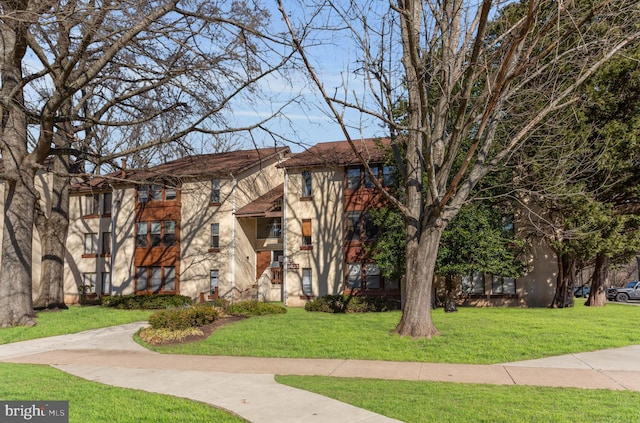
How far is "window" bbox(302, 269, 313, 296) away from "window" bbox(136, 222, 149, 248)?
10.6 m

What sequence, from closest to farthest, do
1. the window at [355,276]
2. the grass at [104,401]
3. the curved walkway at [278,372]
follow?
1. the grass at [104,401]
2. the curved walkway at [278,372]
3. the window at [355,276]

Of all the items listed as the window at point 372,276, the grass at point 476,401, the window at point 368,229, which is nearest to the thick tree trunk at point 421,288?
the grass at point 476,401

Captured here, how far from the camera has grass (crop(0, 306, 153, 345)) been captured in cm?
1550

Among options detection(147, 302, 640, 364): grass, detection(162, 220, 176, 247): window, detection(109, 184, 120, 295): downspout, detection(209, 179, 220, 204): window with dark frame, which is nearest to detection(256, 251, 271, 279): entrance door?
detection(209, 179, 220, 204): window with dark frame

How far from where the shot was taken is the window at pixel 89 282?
34.8 meters

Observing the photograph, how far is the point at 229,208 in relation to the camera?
102 feet

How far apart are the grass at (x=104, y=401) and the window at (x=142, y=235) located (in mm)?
24202

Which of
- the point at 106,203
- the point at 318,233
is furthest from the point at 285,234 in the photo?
the point at 106,203

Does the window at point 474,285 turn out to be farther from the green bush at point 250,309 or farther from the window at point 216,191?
the window at point 216,191

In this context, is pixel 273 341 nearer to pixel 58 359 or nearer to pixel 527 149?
pixel 58 359

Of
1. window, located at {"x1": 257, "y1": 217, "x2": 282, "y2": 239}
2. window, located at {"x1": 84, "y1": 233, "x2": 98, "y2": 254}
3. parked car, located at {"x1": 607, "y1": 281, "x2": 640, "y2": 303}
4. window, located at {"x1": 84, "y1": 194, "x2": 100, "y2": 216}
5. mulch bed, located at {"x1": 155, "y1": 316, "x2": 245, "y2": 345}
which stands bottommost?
parked car, located at {"x1": 607, "y1": 281, "x2": 640, "y2": 303}

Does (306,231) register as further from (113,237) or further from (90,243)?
(90,243)

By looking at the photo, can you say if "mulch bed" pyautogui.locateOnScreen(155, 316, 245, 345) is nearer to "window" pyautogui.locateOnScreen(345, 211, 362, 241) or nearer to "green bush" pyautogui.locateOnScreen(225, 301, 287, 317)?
"green bush" pyautogui.locateOnScreen(225, 301, 287, 317)

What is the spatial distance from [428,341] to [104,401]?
23.8 feet
